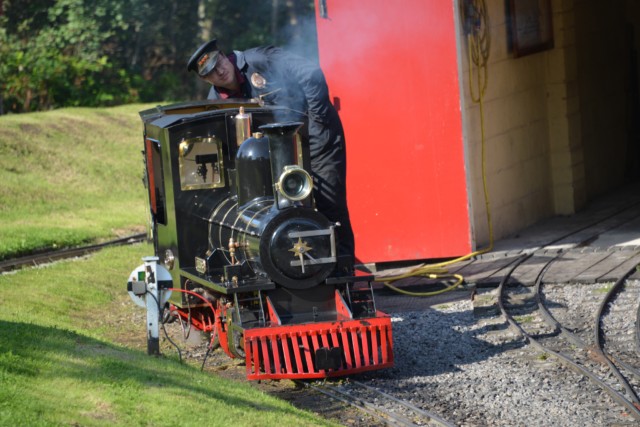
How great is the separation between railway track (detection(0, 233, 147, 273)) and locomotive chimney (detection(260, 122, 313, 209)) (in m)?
6.51

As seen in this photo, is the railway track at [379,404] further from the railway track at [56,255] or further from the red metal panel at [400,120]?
the railway track at [56,255]

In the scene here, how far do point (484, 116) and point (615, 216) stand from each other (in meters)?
2.89

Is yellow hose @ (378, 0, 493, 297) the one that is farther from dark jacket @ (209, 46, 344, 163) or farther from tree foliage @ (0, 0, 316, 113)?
tree foliage @ (0, 0, 316, 113)

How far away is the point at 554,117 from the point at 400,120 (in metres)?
3.58

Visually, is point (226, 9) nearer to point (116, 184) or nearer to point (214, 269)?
point (116, 184)

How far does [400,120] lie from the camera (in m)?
12.4

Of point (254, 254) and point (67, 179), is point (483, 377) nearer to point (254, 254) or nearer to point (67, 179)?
point (254, 254)

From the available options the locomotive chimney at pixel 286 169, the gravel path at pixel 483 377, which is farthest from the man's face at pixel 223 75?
the gravel path at pixel 483 377

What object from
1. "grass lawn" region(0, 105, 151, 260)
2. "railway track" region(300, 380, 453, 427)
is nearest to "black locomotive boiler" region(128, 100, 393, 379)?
"railway track" region(300, 380, 453, 427)

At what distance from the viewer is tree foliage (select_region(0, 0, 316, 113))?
27.6m

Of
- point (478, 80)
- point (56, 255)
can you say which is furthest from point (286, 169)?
point (56, 255)

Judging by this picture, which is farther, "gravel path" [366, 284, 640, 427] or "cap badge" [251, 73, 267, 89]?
"cap badge" [251, 73, 267, 89]

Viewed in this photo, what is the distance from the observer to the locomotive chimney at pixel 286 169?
8156 mm

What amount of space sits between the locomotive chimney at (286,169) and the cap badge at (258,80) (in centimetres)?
177
